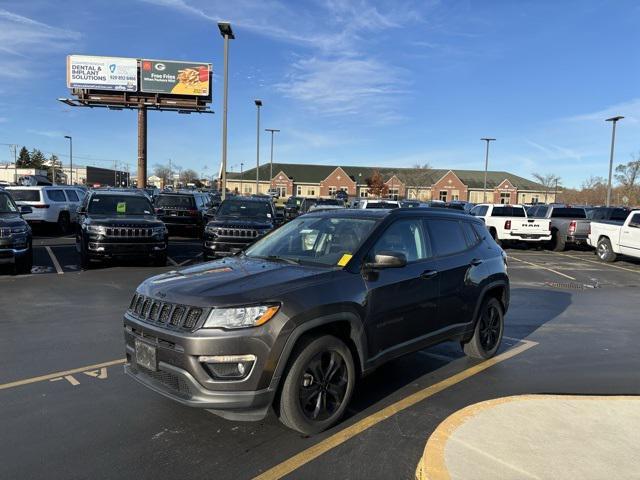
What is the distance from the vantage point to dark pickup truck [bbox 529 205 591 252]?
19.7m

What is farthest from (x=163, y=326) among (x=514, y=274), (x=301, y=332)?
(x=514, y=274)

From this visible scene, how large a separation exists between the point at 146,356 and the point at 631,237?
53.5 feet

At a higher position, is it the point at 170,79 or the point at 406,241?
the point at 170,79

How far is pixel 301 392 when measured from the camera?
12.4 ft

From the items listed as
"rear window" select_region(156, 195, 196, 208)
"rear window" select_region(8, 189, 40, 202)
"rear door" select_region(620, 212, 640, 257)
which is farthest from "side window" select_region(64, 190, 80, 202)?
"rear door" select_region(620, 212, 640, 257)

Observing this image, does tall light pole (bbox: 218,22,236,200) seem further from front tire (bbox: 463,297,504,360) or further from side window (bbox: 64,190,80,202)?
front tire (bbox: 463,297,504,360)

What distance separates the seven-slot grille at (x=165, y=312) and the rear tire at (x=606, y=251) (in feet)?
55.8

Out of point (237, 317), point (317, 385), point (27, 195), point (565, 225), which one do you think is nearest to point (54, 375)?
point (237, 317)

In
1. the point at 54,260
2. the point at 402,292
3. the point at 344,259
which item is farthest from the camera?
the point at 54,260

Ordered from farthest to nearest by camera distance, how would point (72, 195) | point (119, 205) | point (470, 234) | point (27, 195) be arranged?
point (72, 195)
point (27, 195)
point (119, 205)
point (470, 234)

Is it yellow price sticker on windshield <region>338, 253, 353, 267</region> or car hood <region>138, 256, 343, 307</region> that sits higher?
yellow price sticker on windshield <region>338, 253, 353, 267</region>

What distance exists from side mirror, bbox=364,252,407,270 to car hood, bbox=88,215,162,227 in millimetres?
8861

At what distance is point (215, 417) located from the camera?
4.20m

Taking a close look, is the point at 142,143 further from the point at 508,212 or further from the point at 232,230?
the point at 232,230
